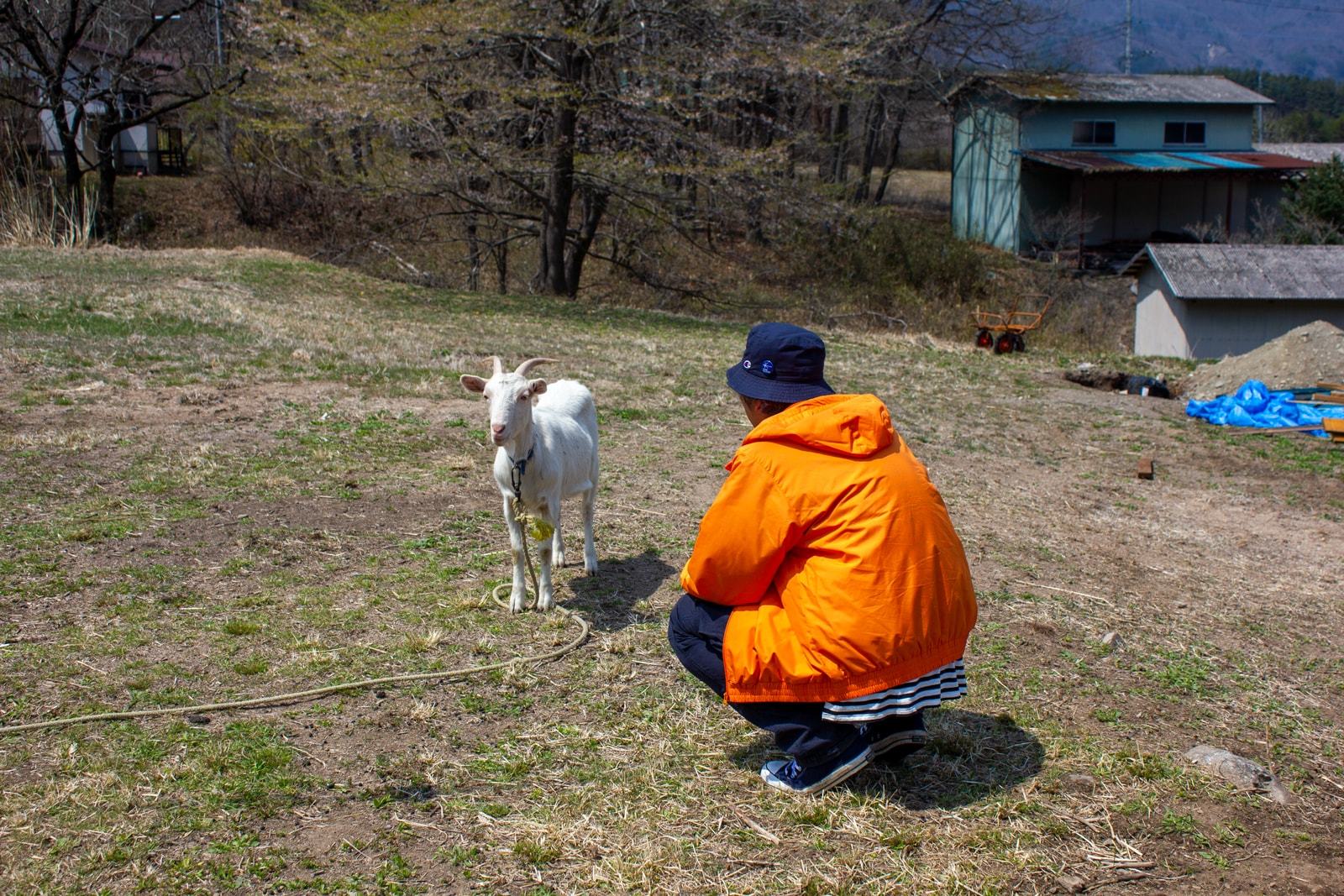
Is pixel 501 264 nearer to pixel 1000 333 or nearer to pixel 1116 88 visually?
pixel 1000 333

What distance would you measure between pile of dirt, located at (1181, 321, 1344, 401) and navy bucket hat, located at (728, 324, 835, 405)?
13026mm

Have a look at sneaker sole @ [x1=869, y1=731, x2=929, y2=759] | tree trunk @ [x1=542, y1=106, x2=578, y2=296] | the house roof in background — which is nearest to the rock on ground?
sneaker sole @ [x1=869, y1=731, x2=929, y2=759]

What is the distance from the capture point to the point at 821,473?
12.7 ft

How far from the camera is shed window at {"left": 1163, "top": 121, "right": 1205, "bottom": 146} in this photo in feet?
139

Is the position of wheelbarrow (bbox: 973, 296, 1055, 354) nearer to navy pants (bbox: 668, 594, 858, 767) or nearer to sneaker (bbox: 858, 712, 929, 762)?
sneaker (bbox: 858, 712, 929, 762)

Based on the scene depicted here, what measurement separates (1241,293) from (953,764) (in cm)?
2026

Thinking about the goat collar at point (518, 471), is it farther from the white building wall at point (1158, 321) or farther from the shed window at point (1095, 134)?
the shed window at point (1095, 134)

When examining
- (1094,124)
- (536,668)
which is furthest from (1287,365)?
(1094,124)

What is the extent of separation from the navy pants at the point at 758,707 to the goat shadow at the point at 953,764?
10.5 inches

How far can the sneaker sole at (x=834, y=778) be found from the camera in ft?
13.8

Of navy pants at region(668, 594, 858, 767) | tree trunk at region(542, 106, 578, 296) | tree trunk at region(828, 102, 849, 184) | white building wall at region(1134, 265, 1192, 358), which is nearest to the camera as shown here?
navy pants at region(668, 594, 858, 767)

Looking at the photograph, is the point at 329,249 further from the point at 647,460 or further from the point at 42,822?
the point at 42,822

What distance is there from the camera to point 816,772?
4.28 metres

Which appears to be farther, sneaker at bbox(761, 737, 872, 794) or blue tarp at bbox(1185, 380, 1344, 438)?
blue tarp at bbox(1185, 380, 1344, 438)
